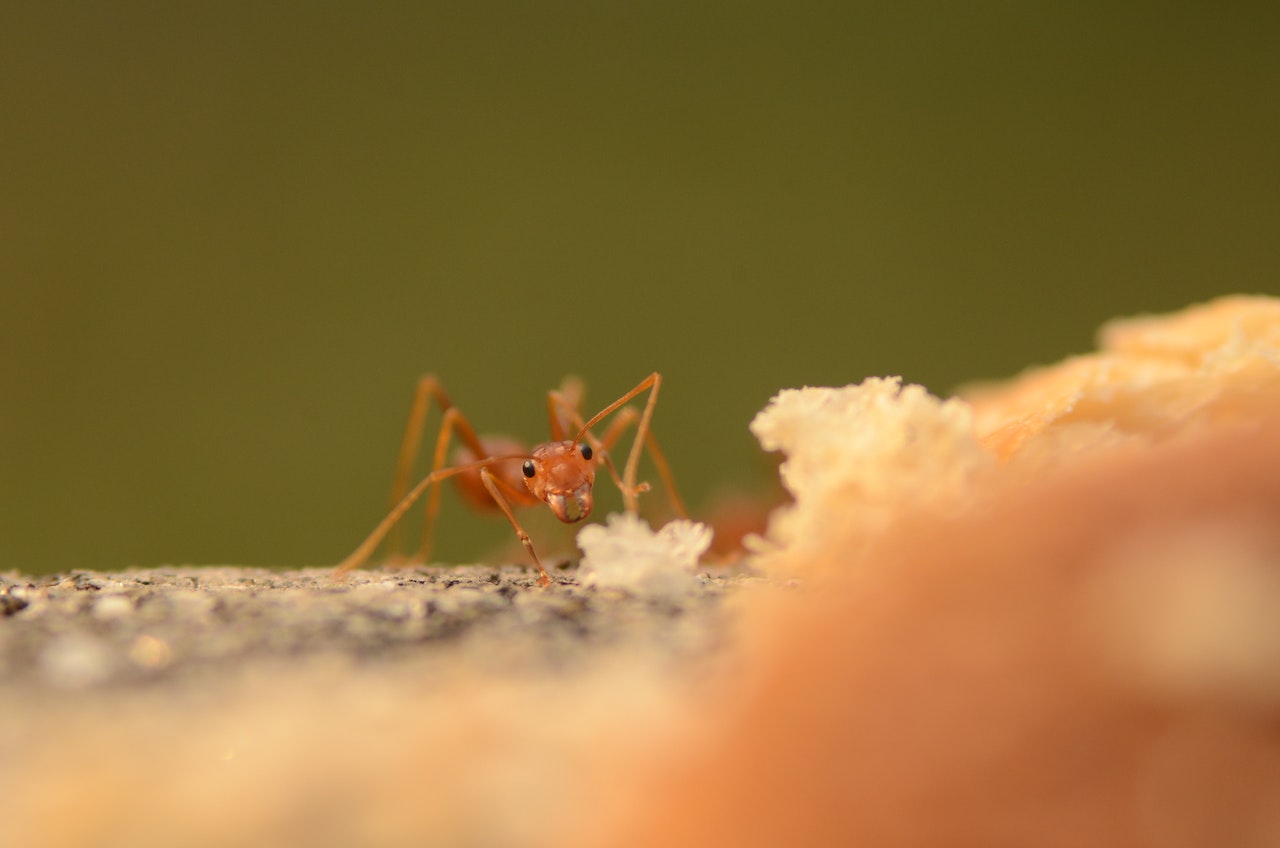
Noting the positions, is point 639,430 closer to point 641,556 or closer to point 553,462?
point 553,462

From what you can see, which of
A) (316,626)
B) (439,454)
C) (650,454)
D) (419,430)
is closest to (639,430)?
(650,454)

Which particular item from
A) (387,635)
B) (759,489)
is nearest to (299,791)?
(387,635)

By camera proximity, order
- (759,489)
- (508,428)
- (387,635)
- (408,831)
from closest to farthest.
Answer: (408,831)
(387,635)
(759,489)
(508,428)

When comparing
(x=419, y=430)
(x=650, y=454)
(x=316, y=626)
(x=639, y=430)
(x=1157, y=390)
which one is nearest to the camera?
(x=316, y=626)

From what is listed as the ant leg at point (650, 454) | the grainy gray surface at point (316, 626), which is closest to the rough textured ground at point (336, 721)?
the grainy gray surface at point (316, 626)

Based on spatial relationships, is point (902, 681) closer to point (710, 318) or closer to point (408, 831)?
point (408, 831)
